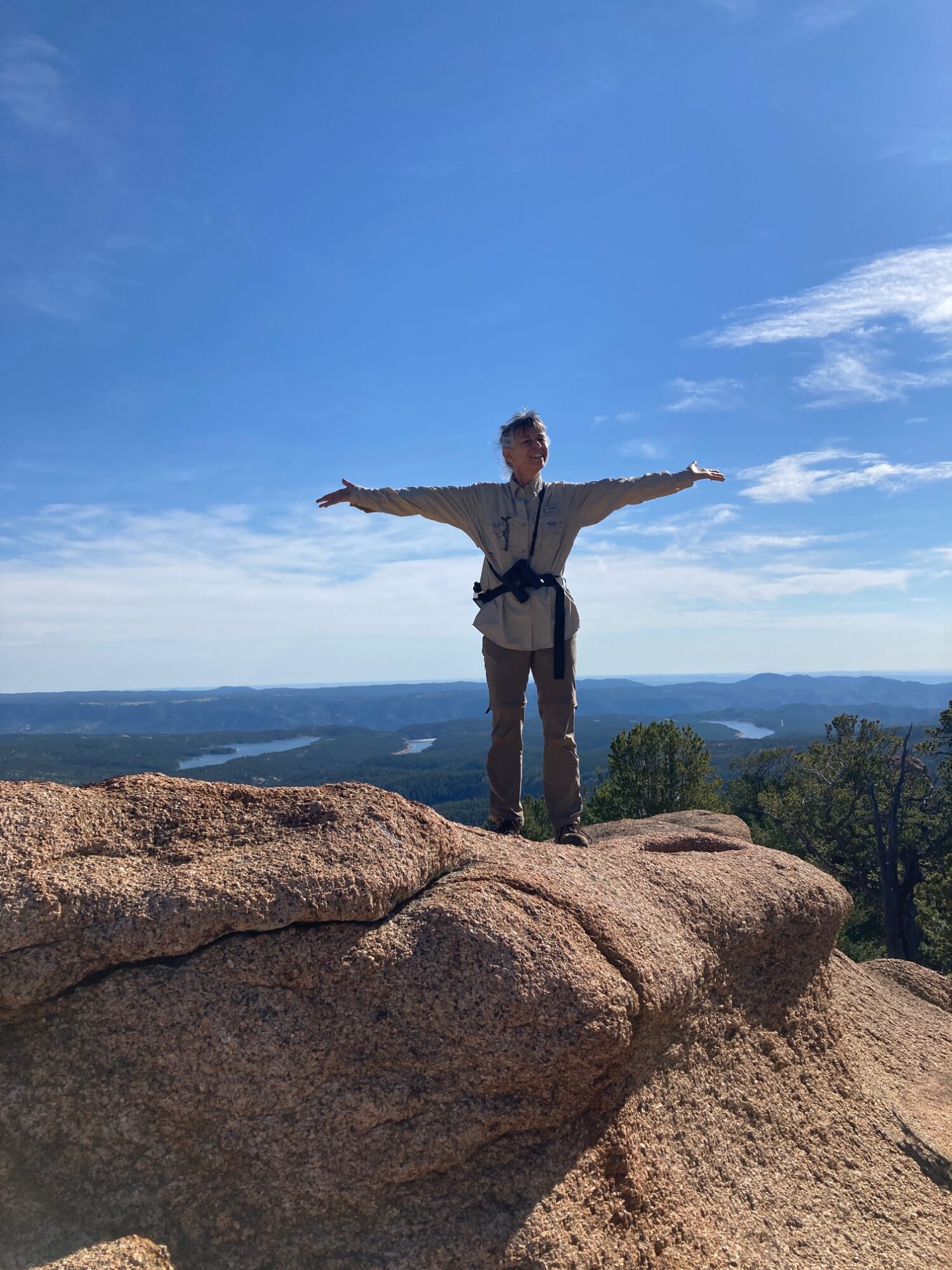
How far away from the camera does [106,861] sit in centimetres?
429

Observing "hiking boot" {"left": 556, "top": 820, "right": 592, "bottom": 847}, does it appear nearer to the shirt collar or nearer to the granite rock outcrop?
the granite rock outcrop

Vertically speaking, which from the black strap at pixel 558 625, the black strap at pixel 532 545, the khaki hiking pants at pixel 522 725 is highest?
the black strap at pixel 532 545

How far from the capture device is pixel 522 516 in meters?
7.29

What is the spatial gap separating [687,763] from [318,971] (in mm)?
27017

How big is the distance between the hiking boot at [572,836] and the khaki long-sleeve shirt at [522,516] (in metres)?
1.79

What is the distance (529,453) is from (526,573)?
1.13 meters

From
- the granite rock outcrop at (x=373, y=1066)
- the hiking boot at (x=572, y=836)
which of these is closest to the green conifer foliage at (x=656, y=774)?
the hiking boot at (x=572, y=836)

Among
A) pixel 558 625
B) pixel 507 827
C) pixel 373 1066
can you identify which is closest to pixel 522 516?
pixel 558 625

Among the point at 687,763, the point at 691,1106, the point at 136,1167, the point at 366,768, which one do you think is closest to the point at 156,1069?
the point at 136,1167

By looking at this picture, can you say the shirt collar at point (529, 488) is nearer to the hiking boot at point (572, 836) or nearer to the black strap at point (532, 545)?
the black strap at point (532, 545)

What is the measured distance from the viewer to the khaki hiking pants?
721 cm

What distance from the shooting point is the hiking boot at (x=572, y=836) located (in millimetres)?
7246

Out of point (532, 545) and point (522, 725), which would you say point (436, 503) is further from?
point (522, 725)

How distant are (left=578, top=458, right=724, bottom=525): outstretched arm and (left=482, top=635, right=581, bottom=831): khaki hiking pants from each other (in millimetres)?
1276
